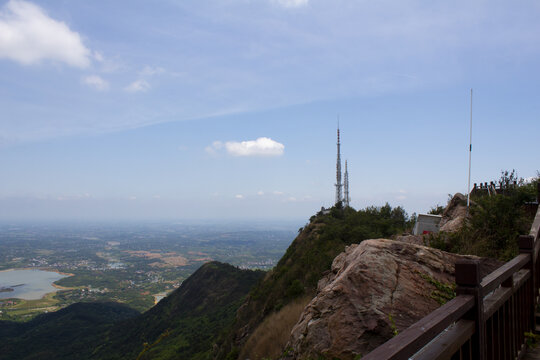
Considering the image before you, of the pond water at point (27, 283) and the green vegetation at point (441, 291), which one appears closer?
the green vegetation at point (441, 291)

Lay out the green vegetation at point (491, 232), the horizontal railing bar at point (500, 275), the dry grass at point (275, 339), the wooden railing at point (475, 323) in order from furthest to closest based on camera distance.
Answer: the dry grass at point (275, 339) < the green vegetation at point (491, 232) < the horizontal railing bar at point (500, 275) < the wooden railing at point (475, 323)

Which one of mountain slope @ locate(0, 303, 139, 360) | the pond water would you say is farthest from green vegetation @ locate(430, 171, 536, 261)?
the pond water

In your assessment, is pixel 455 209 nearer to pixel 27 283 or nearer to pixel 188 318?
pixel 188 318

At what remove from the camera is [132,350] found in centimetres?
5450

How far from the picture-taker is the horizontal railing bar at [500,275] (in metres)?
2.89

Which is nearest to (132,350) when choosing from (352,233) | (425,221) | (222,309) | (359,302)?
(222,309)

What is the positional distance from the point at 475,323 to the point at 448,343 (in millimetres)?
593

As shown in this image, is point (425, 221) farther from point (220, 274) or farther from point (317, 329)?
point (220, 274)

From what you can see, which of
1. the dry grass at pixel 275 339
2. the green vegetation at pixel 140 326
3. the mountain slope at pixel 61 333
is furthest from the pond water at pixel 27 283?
the dry grass at pixel 275 339

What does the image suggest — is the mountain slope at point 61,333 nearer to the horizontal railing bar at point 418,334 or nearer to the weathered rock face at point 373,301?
the weathered rock face at point 373,301

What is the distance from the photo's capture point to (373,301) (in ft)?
17.9

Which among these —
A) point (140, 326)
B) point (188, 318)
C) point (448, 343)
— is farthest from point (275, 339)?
point (140, 326)

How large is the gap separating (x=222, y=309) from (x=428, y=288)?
169 ft

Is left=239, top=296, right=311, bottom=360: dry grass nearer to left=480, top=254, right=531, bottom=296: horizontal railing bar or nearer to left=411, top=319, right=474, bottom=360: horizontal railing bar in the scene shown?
left=480, top=254, right=531, bottom=296: horizontal railing bar
